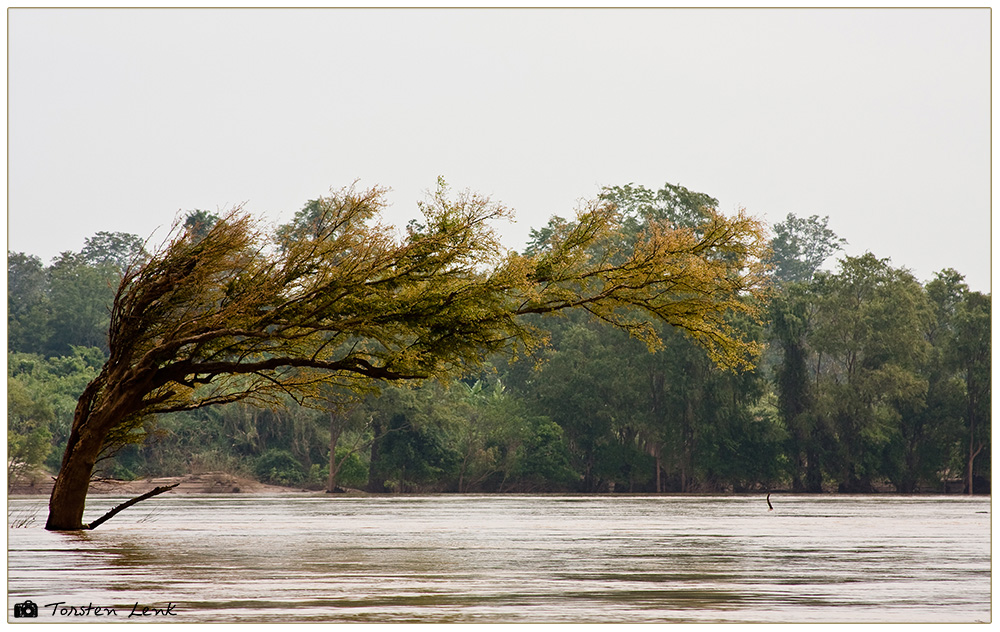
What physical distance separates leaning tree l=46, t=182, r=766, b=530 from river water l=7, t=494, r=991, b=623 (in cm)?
307

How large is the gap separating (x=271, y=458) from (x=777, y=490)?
2703 cm

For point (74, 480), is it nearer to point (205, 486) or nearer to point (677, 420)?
point (205, 486)

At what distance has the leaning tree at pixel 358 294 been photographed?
2123 cm

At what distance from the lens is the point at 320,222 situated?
22.2 meters

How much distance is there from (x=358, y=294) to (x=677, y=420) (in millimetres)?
46108

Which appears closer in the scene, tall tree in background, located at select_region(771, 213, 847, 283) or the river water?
the river water

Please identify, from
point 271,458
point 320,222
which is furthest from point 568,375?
point 320,222


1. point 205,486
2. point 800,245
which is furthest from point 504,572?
point 800,245

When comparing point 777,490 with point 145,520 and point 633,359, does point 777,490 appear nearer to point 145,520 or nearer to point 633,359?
point 633,359

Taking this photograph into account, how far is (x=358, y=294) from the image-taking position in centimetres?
2120

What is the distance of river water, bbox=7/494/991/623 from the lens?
43.0 feet

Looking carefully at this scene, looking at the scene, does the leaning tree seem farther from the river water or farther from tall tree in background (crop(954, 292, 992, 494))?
tall tree in background (crop(954, 292, 992, 494))

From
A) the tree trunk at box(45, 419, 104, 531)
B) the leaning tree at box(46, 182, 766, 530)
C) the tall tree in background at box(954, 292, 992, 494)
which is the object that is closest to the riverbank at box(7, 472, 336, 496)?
the tall tree in background at box(954, 292, 992, 494)

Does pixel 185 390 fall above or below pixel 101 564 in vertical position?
above
